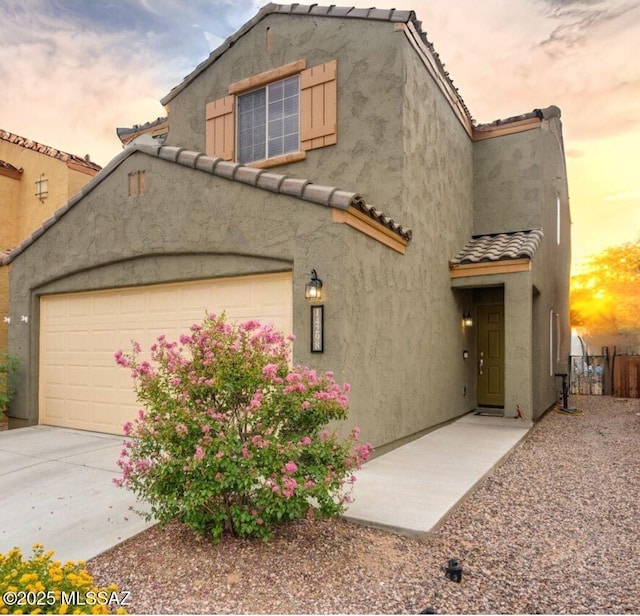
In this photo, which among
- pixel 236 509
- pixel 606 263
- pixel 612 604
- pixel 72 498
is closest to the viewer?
pixel 612 604

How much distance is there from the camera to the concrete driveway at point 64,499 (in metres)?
4.05

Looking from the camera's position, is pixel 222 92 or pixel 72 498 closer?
pixel 72 498

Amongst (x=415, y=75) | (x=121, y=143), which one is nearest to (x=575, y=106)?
(x=415, y=75)

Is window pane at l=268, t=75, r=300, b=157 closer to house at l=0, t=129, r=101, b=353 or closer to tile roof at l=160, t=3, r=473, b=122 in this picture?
tile roof at l=160, t=3, r=473, b=122

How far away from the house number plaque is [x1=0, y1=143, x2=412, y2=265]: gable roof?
129 cm

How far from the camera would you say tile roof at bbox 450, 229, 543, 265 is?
945 centimetres

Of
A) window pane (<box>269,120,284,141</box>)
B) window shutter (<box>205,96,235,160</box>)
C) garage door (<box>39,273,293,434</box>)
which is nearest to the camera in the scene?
garage door (<box>39,273,293,434</box>)

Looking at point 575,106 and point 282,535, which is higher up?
point 575,106

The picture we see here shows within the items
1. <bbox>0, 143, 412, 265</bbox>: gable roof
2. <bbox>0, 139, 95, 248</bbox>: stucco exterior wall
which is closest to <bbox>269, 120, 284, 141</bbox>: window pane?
<bbox>0, 143, 412, 265</bbox>: gable roof

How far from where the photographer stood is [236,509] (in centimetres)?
374

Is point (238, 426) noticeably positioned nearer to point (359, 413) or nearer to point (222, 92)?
point (359, 413)

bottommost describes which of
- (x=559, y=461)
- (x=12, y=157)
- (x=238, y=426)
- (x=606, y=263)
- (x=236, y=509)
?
(x=559, y=461)

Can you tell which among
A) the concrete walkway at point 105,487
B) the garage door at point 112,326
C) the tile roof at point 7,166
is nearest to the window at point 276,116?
the garage door at point 112,326

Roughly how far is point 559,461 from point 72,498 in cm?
633
